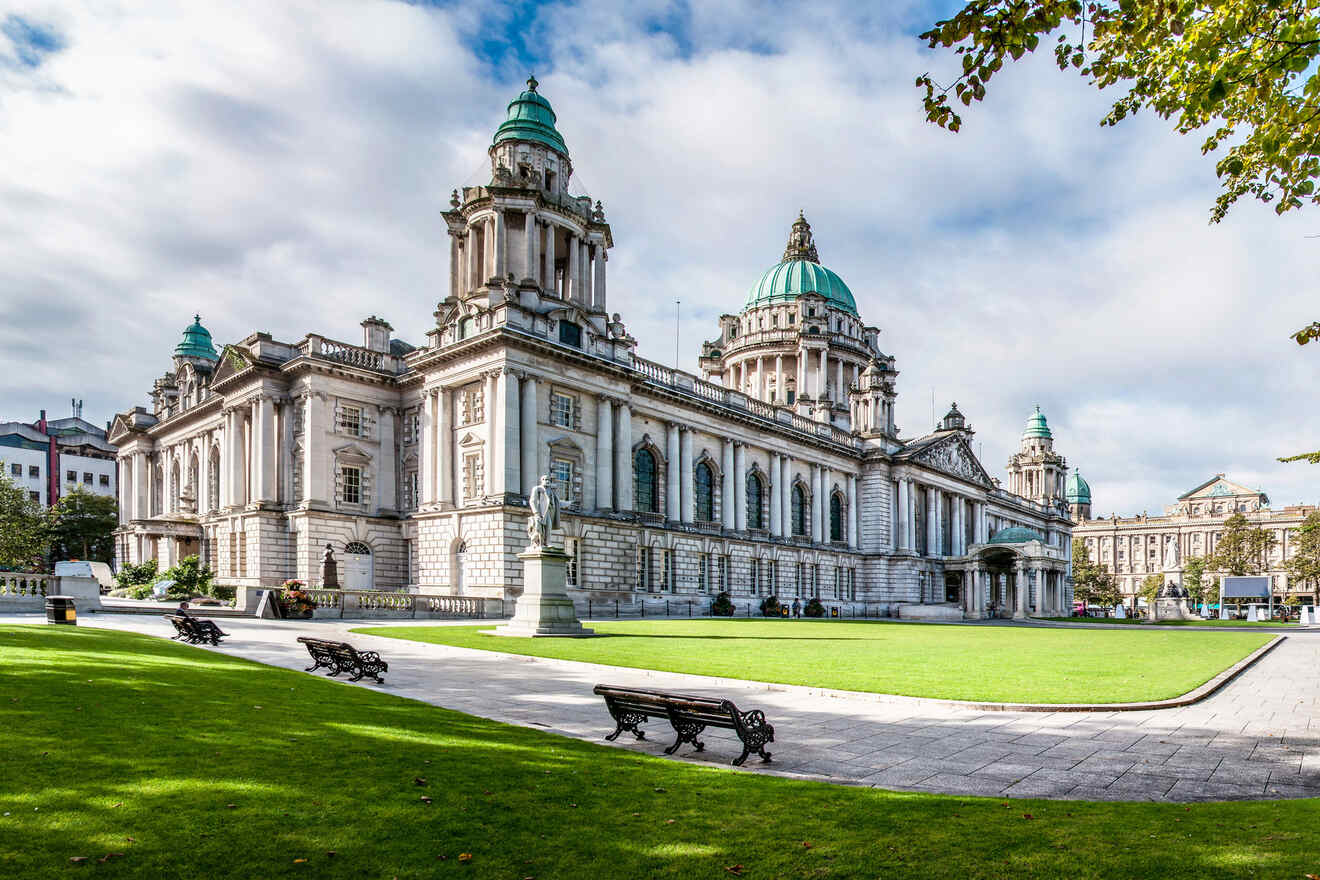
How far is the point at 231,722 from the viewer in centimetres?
998

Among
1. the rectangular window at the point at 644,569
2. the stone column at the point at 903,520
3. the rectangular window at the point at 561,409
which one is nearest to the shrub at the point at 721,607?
the rectangular window at the point at 644,569

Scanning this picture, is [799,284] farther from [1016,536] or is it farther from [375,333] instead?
[375,333]

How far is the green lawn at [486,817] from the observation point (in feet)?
19.5

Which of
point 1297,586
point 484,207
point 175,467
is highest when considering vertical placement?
point 484,207

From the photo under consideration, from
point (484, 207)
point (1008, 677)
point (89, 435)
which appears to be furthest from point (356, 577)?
point (89, 435)

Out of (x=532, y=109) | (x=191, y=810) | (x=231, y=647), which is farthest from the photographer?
(x=532, y=109)

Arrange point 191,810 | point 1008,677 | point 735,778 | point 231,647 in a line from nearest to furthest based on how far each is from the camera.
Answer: point 191,810
point 735,778
point 1008,677
point 231,647

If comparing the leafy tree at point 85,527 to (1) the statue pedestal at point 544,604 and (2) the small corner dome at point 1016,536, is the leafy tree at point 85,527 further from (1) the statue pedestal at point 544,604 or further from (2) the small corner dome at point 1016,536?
(2) the small corner dome at point 1016,536

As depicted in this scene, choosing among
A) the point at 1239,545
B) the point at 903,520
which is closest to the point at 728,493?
the point at 903,520

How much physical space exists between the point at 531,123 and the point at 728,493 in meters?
26.4

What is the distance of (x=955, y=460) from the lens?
269 ft

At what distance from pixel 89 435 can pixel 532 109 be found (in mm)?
86769

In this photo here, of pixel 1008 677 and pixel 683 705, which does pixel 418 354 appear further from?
pixel 683 705

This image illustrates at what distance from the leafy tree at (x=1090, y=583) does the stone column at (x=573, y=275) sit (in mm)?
99328
